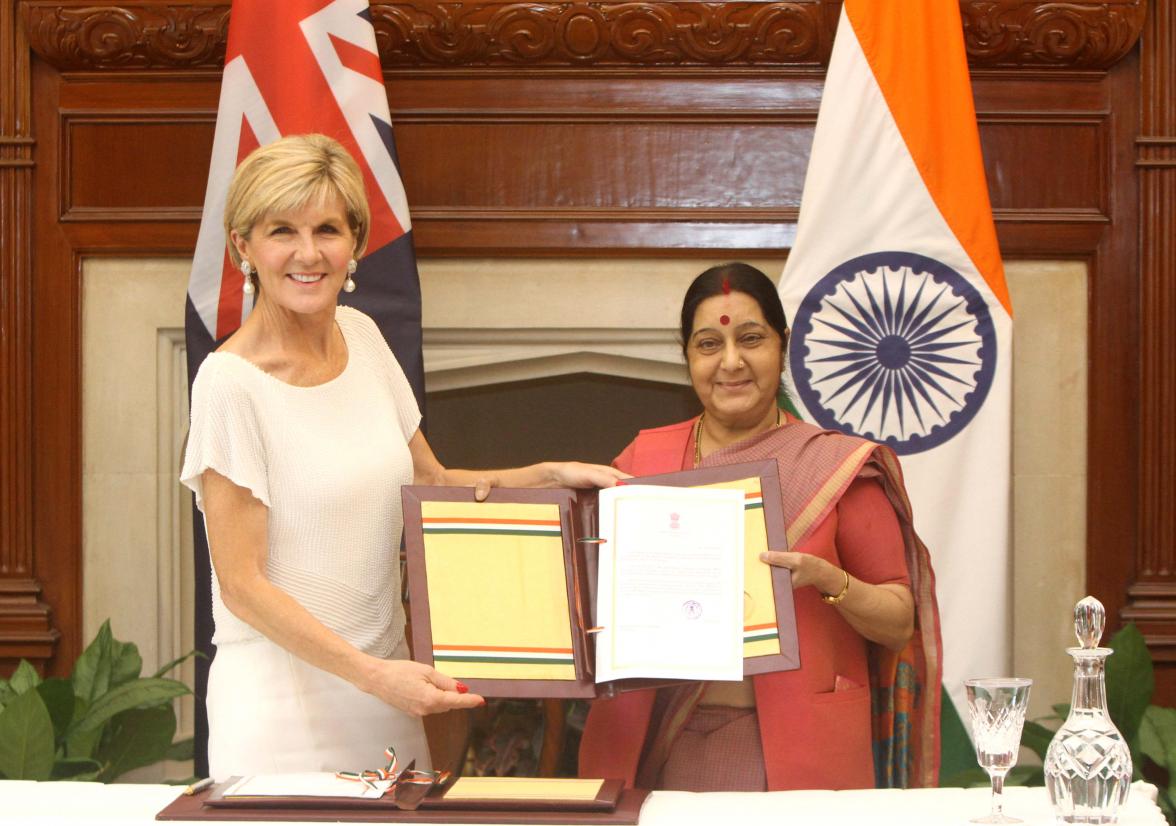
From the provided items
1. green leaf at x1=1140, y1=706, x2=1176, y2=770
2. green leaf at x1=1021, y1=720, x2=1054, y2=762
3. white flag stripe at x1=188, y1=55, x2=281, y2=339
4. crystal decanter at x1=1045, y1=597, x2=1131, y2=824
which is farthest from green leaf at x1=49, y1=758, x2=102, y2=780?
green leaf at x1=1140, y1=706, x2=1176, y2=770

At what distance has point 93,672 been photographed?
3.22 m

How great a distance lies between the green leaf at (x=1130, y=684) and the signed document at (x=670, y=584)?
5.29ft

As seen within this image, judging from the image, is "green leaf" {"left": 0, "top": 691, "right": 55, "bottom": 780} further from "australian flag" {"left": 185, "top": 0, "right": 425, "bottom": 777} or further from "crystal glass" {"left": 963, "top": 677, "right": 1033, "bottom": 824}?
"crystal glass" {"left": 963, "top": 677, "right": 1033, "bottom": 824}

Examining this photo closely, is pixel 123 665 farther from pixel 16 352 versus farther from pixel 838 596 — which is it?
pixel 838 596

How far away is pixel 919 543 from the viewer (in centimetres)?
234

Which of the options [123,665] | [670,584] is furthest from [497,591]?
[123,665]

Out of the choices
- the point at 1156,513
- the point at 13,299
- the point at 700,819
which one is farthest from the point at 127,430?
the point at 1156,513

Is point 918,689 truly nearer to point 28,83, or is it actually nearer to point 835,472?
point 835,472

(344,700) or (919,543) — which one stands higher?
(919,543)

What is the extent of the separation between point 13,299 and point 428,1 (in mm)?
1377

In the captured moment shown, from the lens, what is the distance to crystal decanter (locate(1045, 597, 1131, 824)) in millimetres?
1553

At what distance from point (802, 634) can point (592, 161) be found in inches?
68.9

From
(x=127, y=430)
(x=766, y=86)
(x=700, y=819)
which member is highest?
(x=766, y=86)

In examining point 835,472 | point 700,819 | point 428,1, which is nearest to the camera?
point 700,819
